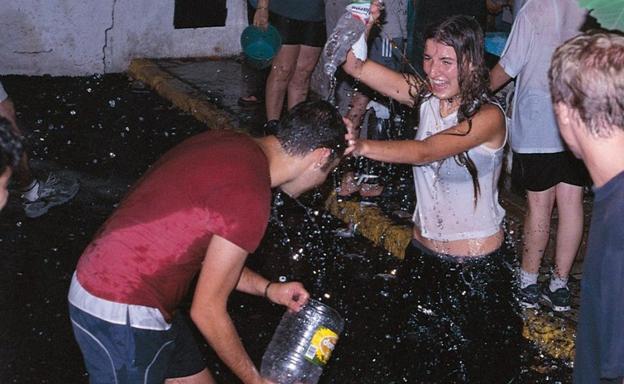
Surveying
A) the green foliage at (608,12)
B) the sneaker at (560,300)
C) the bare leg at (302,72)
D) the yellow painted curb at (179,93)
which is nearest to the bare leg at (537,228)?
the sneaker at (560,300)

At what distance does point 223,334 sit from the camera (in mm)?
3600

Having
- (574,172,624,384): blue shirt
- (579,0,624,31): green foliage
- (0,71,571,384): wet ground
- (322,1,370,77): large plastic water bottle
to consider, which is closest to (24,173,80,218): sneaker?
(0,71,571,384): wet ground

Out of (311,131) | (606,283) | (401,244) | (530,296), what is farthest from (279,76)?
(606,283)

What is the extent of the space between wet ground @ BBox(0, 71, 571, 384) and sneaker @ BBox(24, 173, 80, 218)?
0.07 meters

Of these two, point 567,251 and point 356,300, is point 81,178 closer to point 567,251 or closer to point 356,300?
point 356,300

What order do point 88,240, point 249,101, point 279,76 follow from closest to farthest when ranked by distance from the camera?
point 88,240 → point 279,76 → point 249,101

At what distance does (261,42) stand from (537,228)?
11.7ft

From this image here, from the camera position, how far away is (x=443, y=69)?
4.71 m

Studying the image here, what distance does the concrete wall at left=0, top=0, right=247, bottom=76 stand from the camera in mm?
10844

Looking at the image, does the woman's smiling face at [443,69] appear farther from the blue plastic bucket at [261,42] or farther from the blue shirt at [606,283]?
the blue plastic bucket at [261,42]

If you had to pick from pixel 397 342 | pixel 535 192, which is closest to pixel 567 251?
pixel 535 192

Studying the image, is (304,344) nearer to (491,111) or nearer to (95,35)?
(491,111)

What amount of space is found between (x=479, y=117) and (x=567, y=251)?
Answer: 1.50 m

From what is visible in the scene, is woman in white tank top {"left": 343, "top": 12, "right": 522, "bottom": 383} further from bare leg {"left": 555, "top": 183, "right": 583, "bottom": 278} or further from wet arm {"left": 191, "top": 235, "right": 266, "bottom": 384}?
wet arm {"left": 191, "top": 235, "right": 266, "bottom": 384}
